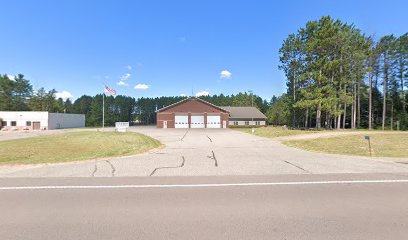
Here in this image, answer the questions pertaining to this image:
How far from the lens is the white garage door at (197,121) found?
57.4 metres

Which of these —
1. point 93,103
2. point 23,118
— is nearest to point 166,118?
point 23,118

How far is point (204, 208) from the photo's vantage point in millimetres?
5141

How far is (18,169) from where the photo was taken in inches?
369

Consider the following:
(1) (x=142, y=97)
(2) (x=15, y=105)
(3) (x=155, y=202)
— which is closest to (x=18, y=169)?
(3) (x=155, y=202)

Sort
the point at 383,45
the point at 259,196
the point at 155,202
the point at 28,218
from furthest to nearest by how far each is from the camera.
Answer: the point at 383,45 < the point at 259,196 < the point at 155,202 < the point at 28,218

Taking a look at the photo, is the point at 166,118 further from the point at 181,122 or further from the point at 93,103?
the point at 93,103

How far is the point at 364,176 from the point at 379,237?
5010mm

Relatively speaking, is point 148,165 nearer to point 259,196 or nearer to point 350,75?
point 259,196

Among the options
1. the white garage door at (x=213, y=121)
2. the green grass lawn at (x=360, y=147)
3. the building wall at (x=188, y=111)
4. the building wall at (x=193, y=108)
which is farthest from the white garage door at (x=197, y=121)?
the green grass lawn at (x=360, y=147)

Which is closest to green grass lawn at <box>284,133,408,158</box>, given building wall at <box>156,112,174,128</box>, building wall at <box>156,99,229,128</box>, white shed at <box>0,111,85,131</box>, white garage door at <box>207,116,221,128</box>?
white garage door at <box>207,116,221,128</box>

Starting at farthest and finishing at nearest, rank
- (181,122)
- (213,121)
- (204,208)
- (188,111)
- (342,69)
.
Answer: (213,121) < (188,111) < (181,122) < (342,69) < (204,208)

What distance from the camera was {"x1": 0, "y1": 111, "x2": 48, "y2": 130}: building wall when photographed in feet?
172

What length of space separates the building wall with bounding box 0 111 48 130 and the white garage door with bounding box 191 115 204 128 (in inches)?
1255

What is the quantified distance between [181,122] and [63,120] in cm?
3004
